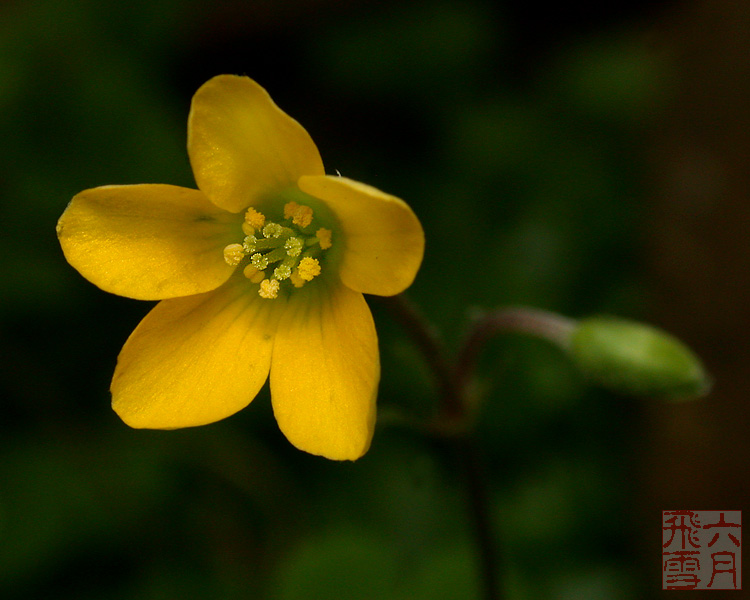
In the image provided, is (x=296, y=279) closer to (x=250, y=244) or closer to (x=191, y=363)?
(x=250, y=244)

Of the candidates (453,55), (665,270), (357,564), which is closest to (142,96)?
(453,55)

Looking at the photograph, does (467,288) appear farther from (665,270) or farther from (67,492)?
(67,492)

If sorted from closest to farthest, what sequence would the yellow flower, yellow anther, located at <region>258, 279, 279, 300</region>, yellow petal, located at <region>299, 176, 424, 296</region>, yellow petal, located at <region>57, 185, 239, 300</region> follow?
1. yellow petal, located at <region>299, 176, 424, 296</region>
2. the yellow flower
3. yellow petal, located at <region>57, 185, 239, 300</region>
4. yellow anther, located at <region>258, 279, 279, 300</region>

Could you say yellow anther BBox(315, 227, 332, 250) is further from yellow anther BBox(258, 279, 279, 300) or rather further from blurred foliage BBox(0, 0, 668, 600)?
blurred foliage BBox(0, 0, 668, 600)

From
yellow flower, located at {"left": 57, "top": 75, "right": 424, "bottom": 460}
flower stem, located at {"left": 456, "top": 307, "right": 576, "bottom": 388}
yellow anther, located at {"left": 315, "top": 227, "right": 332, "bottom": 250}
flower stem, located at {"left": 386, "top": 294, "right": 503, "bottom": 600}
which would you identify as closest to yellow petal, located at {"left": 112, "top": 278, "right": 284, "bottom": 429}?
yellow flower, located at {"left": 57, "top": 75, "right": 424, "bottom": 460}

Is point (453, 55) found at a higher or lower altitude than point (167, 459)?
higher

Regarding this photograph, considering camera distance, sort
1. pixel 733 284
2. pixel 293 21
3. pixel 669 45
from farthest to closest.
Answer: pixel 293 21
pixel 669 45
pixel 733 284

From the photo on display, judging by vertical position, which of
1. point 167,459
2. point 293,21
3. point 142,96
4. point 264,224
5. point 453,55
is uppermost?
point 293,21
